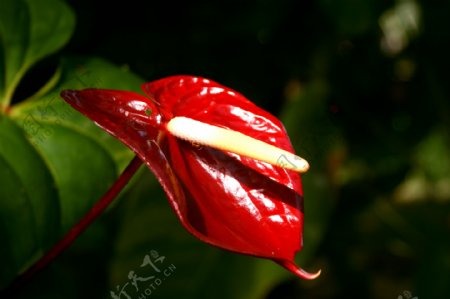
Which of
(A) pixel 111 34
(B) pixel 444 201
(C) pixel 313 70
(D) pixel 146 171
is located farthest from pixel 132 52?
(B) pixel 444 201

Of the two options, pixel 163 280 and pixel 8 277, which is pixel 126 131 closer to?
pixel 8 277

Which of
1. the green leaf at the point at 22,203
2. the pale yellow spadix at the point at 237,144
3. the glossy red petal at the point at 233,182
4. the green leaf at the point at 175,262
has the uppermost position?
the pale yellow spadix at the point at 237,144

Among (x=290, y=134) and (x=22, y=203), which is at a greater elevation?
(x=22, y=203)

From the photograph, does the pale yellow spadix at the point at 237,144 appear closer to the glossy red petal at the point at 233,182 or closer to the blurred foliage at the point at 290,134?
the glossy red petal at the point at 233,182

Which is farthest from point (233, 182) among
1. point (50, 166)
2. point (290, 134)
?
point (290, 134)

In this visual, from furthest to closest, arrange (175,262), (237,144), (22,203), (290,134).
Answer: (290,134) < (175,262) < (22,203) < (237,144)

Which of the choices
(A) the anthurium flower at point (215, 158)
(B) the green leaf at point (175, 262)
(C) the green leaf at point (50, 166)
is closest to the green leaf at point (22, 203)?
(C) the green leaf at point (50, 166)

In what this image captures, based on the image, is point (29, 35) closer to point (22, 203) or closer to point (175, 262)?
point (22, 203)
